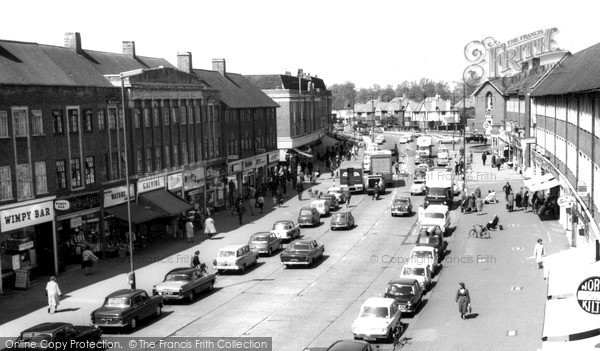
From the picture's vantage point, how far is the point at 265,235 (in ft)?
153

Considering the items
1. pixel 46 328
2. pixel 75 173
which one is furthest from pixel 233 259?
pixel 46 328

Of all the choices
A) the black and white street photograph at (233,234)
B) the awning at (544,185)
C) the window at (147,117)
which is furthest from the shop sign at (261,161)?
the awning at (544,185)

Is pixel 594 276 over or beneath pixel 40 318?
over

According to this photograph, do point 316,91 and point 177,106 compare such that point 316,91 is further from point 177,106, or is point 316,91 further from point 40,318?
point 40,318

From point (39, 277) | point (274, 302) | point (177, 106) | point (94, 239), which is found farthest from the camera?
point (177, 106)

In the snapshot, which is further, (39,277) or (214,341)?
(39,277)

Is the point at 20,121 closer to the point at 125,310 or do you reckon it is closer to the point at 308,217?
the point at 125,310

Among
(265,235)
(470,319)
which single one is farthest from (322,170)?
(470,319)

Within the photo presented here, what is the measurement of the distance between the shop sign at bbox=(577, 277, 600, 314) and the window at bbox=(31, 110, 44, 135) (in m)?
30.0

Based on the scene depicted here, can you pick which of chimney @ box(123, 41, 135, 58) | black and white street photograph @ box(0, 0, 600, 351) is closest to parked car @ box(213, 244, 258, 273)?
black and white street photograph @ box(0, 0, 600, 351)

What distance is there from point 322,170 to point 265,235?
4882 centimetres

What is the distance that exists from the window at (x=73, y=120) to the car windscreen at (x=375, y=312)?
22.3m

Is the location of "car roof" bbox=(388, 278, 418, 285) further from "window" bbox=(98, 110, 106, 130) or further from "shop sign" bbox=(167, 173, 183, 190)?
"shop sign" bbox=(167, 173, 183, 190)

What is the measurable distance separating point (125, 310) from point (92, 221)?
52.5 ft
